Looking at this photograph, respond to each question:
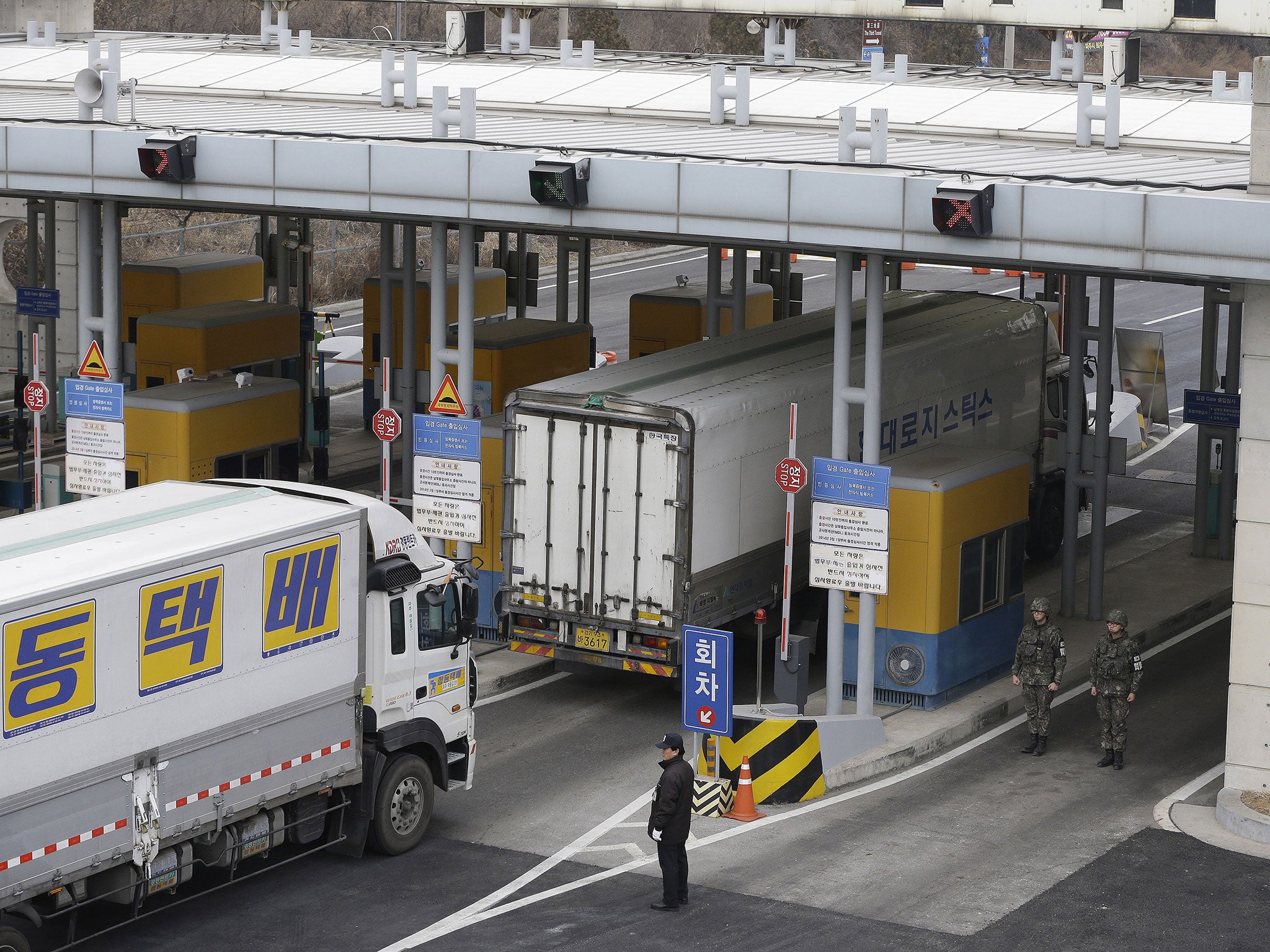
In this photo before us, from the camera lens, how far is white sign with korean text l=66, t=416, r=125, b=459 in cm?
2084

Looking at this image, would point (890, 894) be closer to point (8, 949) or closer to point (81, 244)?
point (8, 949)

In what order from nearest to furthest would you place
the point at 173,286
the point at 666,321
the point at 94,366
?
the point at 94,366 < the point at 173,286 < the point at 666,321

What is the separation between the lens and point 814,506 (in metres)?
18.5

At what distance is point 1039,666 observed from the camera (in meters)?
18.7

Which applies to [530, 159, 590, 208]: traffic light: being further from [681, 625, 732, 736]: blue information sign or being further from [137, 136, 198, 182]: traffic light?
[681, 625, 732, 736]: blue information sign

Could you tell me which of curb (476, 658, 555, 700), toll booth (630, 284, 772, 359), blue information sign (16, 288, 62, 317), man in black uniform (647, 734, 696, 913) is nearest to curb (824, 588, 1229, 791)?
man in black uniform (647, 734, 696, 913)

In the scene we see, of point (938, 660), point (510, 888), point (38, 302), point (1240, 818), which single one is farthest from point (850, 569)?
point (38, 302)

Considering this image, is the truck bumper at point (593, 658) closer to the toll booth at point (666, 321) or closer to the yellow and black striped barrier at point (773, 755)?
the yellow and black striped barrier at point (773, 755)

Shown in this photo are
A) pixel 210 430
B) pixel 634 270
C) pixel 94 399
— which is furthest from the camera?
pixel 634 270

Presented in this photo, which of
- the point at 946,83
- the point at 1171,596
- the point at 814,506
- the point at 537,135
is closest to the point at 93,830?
the point at 814,506

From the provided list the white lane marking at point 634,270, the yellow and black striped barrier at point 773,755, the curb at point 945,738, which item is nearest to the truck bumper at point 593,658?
the yellow and black striped barrier at point 773,755

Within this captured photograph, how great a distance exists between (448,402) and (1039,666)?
654 centimetres

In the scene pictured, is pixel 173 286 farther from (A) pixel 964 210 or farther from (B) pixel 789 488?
(A) pixel 964 210

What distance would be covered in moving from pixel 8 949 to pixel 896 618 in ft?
32.2
